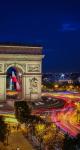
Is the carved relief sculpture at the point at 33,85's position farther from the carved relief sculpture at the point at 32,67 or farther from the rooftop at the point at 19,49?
the rooftop at the point at 19,49

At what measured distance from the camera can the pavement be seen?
24894 millimetres

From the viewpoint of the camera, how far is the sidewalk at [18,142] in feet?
81.7

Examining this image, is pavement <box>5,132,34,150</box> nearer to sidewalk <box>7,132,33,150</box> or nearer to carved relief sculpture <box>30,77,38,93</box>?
sidewalk <box>7,132,33,150</box>

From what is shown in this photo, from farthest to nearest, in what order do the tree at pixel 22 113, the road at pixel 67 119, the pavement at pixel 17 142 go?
1. the tree at pixel 22 113
2. the road at pixel 67 119
3. the pavement at pixel 17 142

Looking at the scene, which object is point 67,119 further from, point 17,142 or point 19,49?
point 19,49

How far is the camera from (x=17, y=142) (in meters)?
26.4

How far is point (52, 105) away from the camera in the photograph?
1687 inches

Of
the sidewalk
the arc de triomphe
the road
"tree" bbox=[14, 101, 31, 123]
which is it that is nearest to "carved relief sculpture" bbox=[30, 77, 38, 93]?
the arc de triomphe

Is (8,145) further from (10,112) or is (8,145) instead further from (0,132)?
(10,112)

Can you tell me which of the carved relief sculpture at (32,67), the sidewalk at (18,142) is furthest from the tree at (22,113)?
the carved relief sculpture at (32,67)

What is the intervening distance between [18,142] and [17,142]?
6 centimetres

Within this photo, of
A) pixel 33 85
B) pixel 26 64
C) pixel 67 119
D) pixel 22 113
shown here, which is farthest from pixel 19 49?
pixel 22 113

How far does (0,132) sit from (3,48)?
2148 cm

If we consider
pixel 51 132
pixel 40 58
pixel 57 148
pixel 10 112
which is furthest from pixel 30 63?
pixel 57 148
